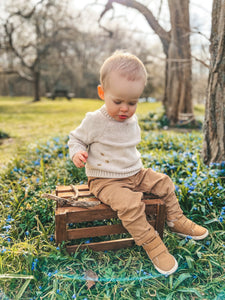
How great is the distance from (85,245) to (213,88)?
87.0 inches

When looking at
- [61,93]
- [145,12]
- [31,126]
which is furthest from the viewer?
[61,93]

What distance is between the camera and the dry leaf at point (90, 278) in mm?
1784

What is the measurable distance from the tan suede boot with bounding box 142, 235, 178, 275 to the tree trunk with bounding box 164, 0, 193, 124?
4784mm

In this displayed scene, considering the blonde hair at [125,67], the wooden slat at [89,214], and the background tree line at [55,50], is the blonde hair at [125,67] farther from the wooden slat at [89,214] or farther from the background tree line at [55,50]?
the background tree line at [55,50]

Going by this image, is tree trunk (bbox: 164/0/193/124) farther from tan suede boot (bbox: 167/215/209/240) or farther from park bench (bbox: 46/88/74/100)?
park bench (bbox: 46/88/74/100)

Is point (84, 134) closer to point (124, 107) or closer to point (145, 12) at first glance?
point (124, 107)

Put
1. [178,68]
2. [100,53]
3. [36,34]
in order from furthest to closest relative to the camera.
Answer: [100,53] < [36,34] < [178,68]

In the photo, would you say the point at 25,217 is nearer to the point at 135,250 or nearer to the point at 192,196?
the point at 135,250

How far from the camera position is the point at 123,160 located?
2.14m

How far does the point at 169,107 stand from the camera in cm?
695

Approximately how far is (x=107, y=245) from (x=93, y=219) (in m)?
0.28

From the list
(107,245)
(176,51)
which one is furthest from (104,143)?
(176,51)

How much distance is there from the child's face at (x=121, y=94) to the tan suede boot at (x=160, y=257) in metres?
1.00

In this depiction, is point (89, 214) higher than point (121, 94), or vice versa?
point (121, 94)
